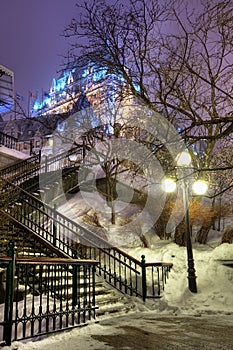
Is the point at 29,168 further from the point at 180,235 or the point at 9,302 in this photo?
the point at 9,302

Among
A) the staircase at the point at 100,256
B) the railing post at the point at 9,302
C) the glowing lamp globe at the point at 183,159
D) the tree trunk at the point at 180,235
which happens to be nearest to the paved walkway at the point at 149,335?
the railing post at the point at 9,302

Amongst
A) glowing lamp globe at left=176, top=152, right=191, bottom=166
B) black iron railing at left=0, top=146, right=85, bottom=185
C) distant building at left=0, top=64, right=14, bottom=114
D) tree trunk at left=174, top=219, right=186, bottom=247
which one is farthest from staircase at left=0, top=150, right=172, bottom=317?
distant building at left=0, top=64, right=14, bottom=114

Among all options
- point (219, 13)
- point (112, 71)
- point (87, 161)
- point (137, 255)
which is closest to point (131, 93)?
point (112, 71)

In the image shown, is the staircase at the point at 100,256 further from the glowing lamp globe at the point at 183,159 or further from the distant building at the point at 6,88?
the distant building at the point at 6,88

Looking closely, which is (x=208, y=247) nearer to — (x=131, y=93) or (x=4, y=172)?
(x=131, y=93)

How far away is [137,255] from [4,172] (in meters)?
10.9

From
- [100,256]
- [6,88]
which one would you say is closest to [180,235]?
[100,256]

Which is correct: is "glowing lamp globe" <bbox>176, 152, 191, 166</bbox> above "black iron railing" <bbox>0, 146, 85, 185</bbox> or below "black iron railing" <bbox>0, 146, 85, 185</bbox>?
below

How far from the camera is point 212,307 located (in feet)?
26.3

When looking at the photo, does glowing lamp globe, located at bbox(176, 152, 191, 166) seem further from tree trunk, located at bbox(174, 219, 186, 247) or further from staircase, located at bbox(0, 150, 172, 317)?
tree trunk, located at bbox(174, 219, 186, 247)

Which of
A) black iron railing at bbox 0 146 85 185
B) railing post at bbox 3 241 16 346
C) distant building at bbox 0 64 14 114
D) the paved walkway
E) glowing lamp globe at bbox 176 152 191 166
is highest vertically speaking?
distant building at bbox 0 64 14 114

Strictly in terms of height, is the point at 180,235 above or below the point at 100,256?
above

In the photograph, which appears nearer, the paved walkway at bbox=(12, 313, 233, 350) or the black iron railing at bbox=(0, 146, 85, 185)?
the paved walkway at bbox=(12, 313, 233, 350)

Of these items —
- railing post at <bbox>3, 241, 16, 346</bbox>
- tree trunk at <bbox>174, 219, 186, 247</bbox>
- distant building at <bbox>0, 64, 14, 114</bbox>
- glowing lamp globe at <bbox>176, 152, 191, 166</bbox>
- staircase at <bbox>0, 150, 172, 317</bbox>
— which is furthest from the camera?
distant building at <bbox>0, 64, 14, 114</bbox>
